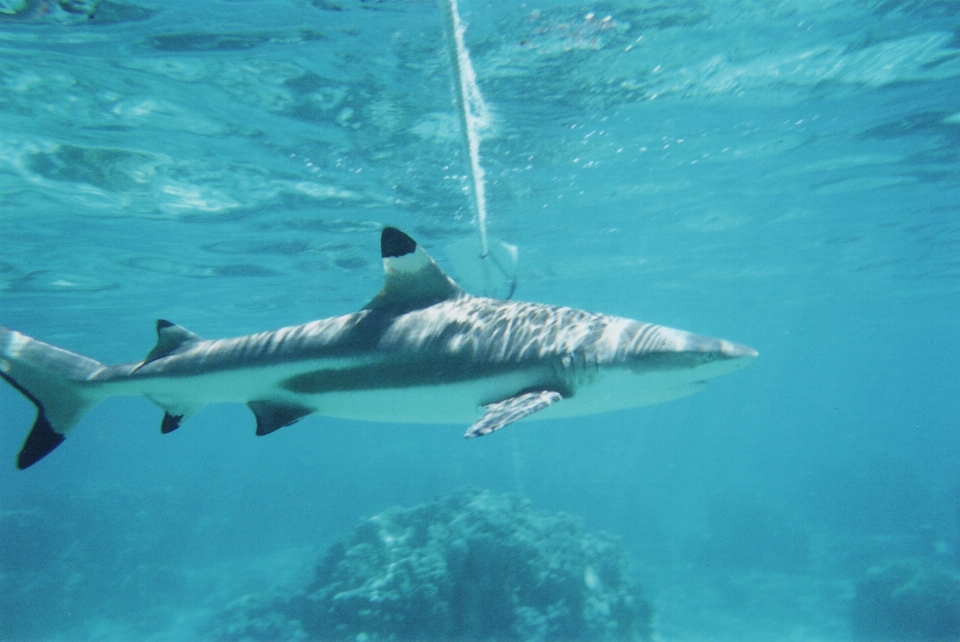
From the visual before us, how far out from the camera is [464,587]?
11.8m

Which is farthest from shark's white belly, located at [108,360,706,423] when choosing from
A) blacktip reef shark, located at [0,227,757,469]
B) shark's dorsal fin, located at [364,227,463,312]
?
shark's dorsal fin, located at [364,227,463,312]

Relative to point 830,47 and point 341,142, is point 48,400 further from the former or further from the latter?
point 830,47

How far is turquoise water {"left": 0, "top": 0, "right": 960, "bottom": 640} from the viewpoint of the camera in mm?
8773

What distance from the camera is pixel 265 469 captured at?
41.6m

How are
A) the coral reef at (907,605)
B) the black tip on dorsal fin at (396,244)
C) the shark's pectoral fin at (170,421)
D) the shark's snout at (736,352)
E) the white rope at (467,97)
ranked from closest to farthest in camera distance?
the shark's snout at (736,352), the black tip on dorsal fin at (396,244), the shark's pectoral fin at (170,421), the white rope at (467,97), the coral reef at (907,605)

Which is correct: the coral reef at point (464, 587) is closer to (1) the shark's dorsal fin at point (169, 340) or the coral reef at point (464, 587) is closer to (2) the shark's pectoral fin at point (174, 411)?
(2) the shark's pectoral fin at point (174, 411)

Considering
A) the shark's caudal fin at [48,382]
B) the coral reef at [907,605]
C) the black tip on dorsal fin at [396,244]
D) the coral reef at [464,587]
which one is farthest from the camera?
the coral reef at [907,605]

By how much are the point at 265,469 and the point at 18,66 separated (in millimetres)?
37504

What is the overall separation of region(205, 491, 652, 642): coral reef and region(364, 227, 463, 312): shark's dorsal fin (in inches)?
364

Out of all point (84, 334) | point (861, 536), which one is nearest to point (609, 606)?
point (861, 536)

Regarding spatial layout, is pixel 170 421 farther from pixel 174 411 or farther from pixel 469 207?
pixel 469 207

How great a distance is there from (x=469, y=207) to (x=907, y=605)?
57.4 feet

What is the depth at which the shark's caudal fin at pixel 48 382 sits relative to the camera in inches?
184

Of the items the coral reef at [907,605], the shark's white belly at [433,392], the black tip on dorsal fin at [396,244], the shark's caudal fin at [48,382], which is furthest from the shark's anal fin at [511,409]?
the coral reef at [907,605]
